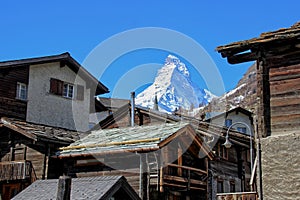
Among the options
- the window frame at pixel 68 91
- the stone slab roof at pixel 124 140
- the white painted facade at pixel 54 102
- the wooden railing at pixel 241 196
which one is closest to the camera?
the wooden railing at pixel 241 196

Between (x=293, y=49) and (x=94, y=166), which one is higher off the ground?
(x=293, y=49)

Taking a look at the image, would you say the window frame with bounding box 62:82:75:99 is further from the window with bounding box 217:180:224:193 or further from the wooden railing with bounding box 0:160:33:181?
the window with bounding box 217:180:224:193

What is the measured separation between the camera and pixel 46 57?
2806 centimetres

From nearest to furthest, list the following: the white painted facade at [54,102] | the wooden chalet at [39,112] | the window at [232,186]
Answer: the wooden chalet at [39,112]
the white painted facade at [54,102]
the window at [232,186]

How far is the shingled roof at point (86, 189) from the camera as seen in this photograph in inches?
392

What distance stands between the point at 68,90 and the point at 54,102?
157 cm

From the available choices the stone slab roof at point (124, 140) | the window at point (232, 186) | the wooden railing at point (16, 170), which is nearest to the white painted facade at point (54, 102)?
the wooden railing at point (16, 170)

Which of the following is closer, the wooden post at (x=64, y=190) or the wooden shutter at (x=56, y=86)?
the wooden post at (x=64, y=190)

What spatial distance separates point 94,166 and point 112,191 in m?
9.83

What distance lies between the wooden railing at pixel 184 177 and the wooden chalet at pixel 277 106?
670 cm

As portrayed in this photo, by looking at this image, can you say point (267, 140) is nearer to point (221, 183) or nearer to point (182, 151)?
point (182, 151)

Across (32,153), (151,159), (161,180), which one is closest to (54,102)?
(32,153)

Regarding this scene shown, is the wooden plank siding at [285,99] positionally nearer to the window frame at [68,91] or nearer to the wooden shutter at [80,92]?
the window frame at [68,91]

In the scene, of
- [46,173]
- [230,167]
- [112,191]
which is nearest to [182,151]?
[46,173]
